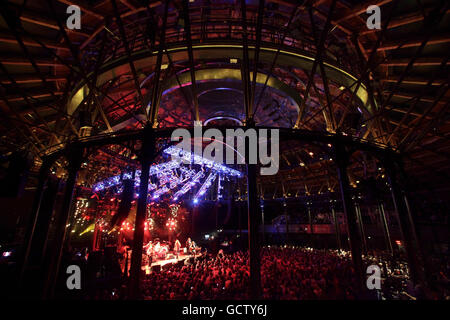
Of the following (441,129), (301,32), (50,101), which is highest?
(301,32)

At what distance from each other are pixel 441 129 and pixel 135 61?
66.5 ft

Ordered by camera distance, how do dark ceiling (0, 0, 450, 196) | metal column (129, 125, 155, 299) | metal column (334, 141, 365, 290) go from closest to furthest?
metal column (129, 125, 155, 299), metal column (334, 141, 365, 290), dark ceiling (0, 0, 450, 196)

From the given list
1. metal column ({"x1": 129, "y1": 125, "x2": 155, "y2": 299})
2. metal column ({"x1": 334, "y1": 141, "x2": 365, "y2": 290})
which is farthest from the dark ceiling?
metal column ({"x1": 334, "y1": 141, "x2": 365, "y2": 290})

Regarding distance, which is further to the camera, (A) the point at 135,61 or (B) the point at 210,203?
(B) the point at 210,203

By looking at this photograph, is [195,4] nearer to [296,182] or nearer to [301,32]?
[301,32]

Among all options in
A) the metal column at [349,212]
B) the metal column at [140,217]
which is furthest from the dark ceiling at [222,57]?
the metal column at [349,212]

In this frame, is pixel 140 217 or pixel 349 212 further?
pixel 349 212

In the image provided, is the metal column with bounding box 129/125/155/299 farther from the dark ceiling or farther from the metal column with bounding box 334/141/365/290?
the metal column with bounding box 334/141/365/290

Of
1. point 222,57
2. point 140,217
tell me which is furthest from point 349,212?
point 222,57

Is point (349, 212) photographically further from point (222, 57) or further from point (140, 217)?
point (222, 57)

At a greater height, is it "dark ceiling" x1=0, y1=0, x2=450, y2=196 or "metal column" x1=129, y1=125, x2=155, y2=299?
"dark ceiling" x1=0, y1=0, x2=450, y2=196

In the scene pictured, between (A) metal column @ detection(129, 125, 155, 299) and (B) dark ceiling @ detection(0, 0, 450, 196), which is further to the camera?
(B) dark ceiling @ detection(0, 0, 450, 196)

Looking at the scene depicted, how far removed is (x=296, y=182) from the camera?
101ft
